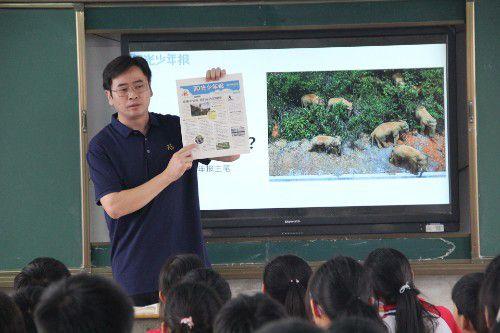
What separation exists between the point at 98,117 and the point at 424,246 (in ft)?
6.44

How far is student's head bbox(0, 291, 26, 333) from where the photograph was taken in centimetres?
167

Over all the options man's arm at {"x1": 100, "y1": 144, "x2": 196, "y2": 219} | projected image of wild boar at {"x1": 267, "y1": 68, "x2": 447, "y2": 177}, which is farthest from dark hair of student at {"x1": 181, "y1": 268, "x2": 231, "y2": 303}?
projected image of wild boar at {"x1": 267, "y1": 68, "x2": 447, "y2": 177}

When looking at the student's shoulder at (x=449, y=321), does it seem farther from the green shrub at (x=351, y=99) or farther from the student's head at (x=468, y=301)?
the green shrub at (x=351, y=99)

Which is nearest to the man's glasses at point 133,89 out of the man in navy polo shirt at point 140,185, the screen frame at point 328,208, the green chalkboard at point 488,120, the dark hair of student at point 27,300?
the man in navy polo shirt at point 140,185

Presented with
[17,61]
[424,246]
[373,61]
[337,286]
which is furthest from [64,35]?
[337,286]

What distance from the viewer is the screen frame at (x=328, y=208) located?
14.5 ft

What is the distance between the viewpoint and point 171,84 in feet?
14.6

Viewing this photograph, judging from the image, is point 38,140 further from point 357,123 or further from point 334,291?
point 334,291

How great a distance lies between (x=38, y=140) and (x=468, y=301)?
107 inches

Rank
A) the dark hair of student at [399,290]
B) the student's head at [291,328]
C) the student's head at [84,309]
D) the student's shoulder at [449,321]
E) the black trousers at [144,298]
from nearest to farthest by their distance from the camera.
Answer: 1. the student's head at [291,328]
2. the student's head at [84,309]
3. the dark hair of student at [399,290]
4. the student's shoulder at [449,321]
5. the black trousers at [144,298]

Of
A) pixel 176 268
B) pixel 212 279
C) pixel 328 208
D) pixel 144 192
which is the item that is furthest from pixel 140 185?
pixel 328 208

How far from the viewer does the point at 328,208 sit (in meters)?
4.48

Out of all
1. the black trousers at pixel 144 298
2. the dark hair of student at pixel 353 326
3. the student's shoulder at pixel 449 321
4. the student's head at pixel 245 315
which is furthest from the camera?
the black trousers at pixel 144 298

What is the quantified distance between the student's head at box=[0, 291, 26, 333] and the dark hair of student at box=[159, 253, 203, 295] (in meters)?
0.99
